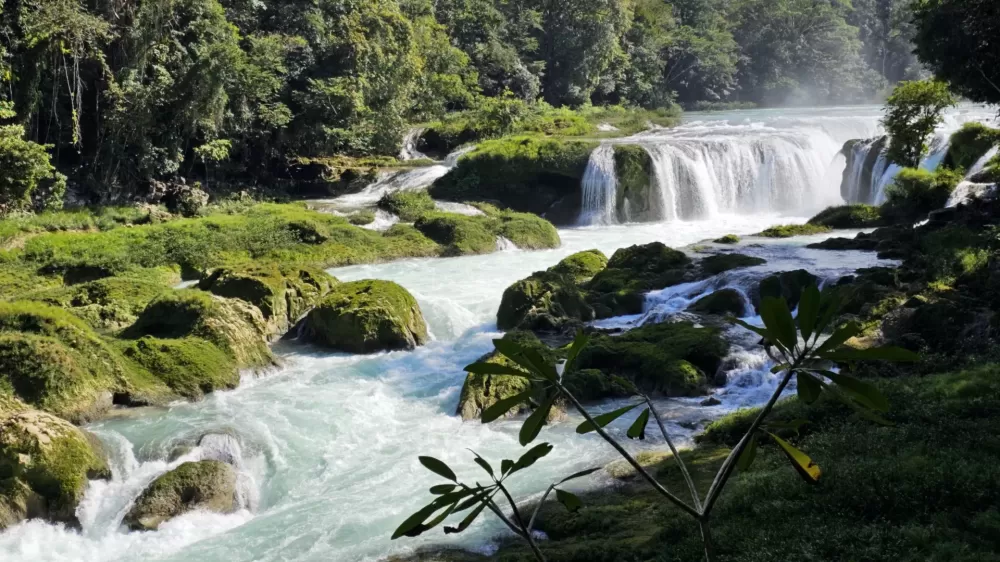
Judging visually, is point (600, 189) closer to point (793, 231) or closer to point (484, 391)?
point (793, 231)

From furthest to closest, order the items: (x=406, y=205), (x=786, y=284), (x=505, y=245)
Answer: (x=406, y=205) → (x=505, y=245) → (x=786, y=284)

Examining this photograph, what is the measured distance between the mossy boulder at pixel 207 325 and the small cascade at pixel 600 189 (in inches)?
640

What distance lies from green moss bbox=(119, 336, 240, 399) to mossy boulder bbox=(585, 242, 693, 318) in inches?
267

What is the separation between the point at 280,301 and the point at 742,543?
35.1 ft

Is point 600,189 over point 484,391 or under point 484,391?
over

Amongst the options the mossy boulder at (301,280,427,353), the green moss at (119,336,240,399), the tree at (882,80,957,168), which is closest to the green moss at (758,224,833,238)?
the tree at (882,80,957,168)

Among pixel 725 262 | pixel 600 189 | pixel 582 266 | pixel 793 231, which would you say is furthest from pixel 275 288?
pixel 600 189

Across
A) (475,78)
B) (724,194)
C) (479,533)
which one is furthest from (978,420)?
(475,78)

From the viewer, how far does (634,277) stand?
1581cm

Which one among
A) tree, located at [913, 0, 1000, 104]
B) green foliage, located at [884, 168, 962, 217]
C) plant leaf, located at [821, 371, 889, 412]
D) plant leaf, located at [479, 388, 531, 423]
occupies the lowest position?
green foliage, located at [884, 168, 962, 217]

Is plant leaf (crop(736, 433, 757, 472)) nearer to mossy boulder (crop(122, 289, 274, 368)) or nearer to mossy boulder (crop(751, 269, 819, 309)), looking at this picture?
mossy boulder (crop(122, 289, 274, 368))

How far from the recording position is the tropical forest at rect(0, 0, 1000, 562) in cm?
515

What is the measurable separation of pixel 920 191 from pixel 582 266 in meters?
9.21

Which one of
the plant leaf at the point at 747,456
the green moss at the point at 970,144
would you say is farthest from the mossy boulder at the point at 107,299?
the green moss at the point at 970,144
